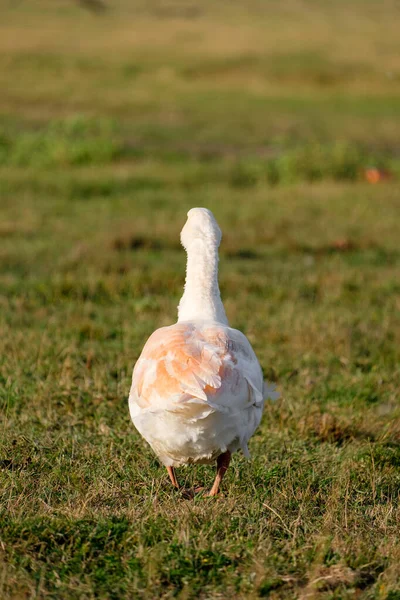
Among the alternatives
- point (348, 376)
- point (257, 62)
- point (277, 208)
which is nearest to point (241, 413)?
point (348, 376)

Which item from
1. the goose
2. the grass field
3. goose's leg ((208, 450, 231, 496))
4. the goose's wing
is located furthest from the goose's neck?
the grass field

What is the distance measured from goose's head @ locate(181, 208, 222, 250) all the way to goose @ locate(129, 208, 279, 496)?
344 millimetres

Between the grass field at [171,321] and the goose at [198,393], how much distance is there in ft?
0.77

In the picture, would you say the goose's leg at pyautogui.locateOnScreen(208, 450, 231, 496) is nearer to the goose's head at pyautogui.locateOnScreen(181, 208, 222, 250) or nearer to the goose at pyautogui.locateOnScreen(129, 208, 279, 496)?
the goose at pyautogui.locateOnScreen(129, 208, 279, 496)

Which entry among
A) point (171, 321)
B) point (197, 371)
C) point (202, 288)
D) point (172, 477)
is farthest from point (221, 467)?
point (171, 321)

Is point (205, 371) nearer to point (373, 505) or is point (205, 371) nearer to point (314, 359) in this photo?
point (373, 505)

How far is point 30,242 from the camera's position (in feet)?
35.5

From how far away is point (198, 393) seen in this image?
3.41 metres

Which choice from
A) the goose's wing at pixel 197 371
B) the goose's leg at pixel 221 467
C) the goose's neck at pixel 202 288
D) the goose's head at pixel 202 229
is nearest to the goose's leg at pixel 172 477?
the goose's leg at pixel 221 467

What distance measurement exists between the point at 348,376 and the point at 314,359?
0.48m

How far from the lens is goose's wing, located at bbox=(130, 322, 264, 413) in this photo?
3463mm

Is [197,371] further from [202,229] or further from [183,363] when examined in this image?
[202,229]

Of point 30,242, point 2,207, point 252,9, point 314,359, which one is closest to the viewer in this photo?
point 314,359

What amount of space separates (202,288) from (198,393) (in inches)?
29.3
